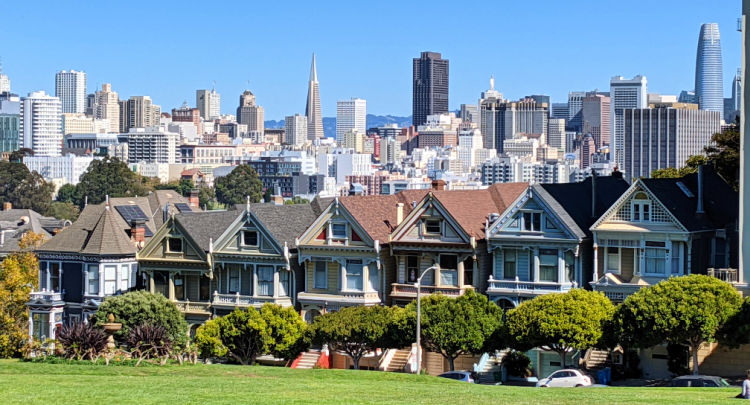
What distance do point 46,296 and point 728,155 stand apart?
117 ft

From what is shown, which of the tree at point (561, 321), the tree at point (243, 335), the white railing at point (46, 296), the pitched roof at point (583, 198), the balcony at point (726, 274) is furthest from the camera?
the white railing at point (46, 296)

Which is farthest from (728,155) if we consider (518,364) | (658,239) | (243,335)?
(243,335)

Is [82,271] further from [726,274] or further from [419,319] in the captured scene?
[726,274]

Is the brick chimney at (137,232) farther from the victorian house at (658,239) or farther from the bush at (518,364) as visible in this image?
the victorian house at (658,239)

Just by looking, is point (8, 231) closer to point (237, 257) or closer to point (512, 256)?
point (237, 257)

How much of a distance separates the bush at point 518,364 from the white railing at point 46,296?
2204 centimetres

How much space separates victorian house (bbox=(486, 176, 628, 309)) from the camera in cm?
5456

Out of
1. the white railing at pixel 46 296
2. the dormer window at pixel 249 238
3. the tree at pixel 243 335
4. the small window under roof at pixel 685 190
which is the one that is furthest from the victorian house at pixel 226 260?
the small window under roof at pixel 685 190

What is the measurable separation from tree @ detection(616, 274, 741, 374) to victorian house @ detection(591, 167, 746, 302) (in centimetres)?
333

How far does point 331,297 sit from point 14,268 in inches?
668

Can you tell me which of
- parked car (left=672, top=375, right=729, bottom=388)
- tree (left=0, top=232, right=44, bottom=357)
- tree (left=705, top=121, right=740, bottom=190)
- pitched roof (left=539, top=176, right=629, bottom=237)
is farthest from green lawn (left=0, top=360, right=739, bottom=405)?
tree (left=705, top=121, right=740, bottom=190)

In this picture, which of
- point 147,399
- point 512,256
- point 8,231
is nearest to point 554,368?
point 512,256

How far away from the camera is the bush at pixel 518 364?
178 ft

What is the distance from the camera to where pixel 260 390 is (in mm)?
36812
